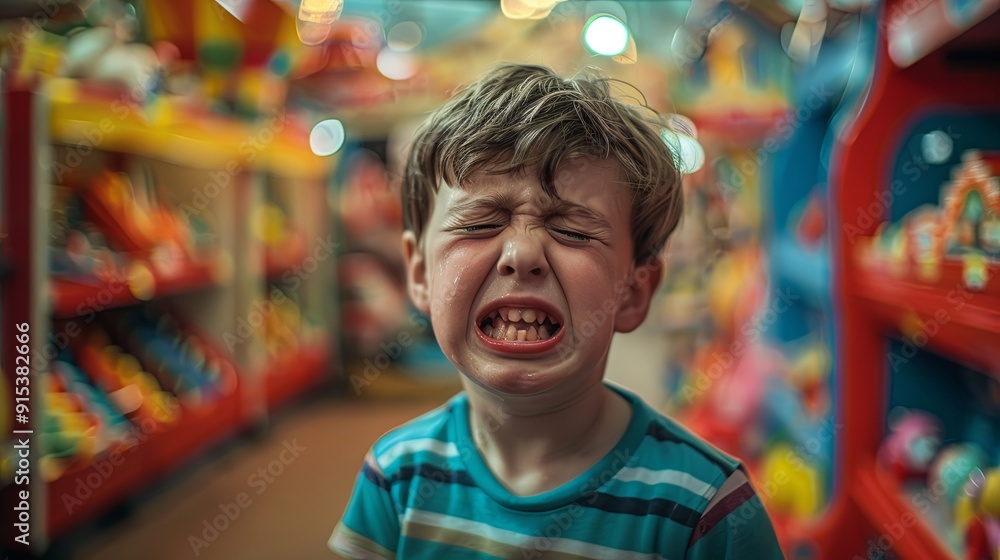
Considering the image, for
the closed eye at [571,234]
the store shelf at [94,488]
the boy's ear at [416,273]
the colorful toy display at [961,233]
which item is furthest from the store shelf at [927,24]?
the store shelf at [94,488]

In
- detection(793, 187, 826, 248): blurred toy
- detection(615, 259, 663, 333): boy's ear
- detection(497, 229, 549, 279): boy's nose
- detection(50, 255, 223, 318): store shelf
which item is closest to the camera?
detection(497, 229, 549, 279): boy's nose

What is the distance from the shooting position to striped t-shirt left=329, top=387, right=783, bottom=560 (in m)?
0.63

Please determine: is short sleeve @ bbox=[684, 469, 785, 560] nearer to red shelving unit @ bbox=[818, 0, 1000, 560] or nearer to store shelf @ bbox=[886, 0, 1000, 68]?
red shelving unit @ bbox=[818, 0, 1000, 560]

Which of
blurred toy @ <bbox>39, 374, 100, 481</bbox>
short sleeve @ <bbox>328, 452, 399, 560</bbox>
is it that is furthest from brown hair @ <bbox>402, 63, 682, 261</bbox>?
blurred toy @ <bbox>39, 374, 100, 481</bbox>

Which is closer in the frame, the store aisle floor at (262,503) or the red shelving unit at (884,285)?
the red shelving unit at (884,285)

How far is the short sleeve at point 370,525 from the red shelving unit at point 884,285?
620 mm

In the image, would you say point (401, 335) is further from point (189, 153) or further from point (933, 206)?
Answer: point (933, 206)

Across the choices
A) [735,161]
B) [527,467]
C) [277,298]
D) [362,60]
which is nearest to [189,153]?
[277,298]

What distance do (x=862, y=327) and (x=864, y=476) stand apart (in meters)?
0.23

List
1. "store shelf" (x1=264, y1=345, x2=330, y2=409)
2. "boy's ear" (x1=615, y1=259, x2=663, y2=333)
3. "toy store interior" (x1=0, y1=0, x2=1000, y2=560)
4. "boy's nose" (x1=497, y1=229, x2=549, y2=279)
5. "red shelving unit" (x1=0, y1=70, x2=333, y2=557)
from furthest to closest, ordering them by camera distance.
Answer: "store shelf" (x1=264, y1=345, x2=330, y2=409) < "red shelving unit" (x1=0, y1=70, x2=333, y2=557) < "toy store interior" (x1=0, y1=0, x2=1000, y2=560) < "boy's ear" (x1=615, y1=259, x2=663, y2=333) < "boy's nose" (x1=497, y1=229, x2=549, y2=279)

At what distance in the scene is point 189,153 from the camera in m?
2.06

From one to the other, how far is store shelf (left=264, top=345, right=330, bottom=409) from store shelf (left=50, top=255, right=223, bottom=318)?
1.49ft

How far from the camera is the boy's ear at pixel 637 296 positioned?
0.70 m

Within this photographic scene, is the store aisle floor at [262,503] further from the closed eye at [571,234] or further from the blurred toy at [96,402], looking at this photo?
the closed eye at [571,234]
